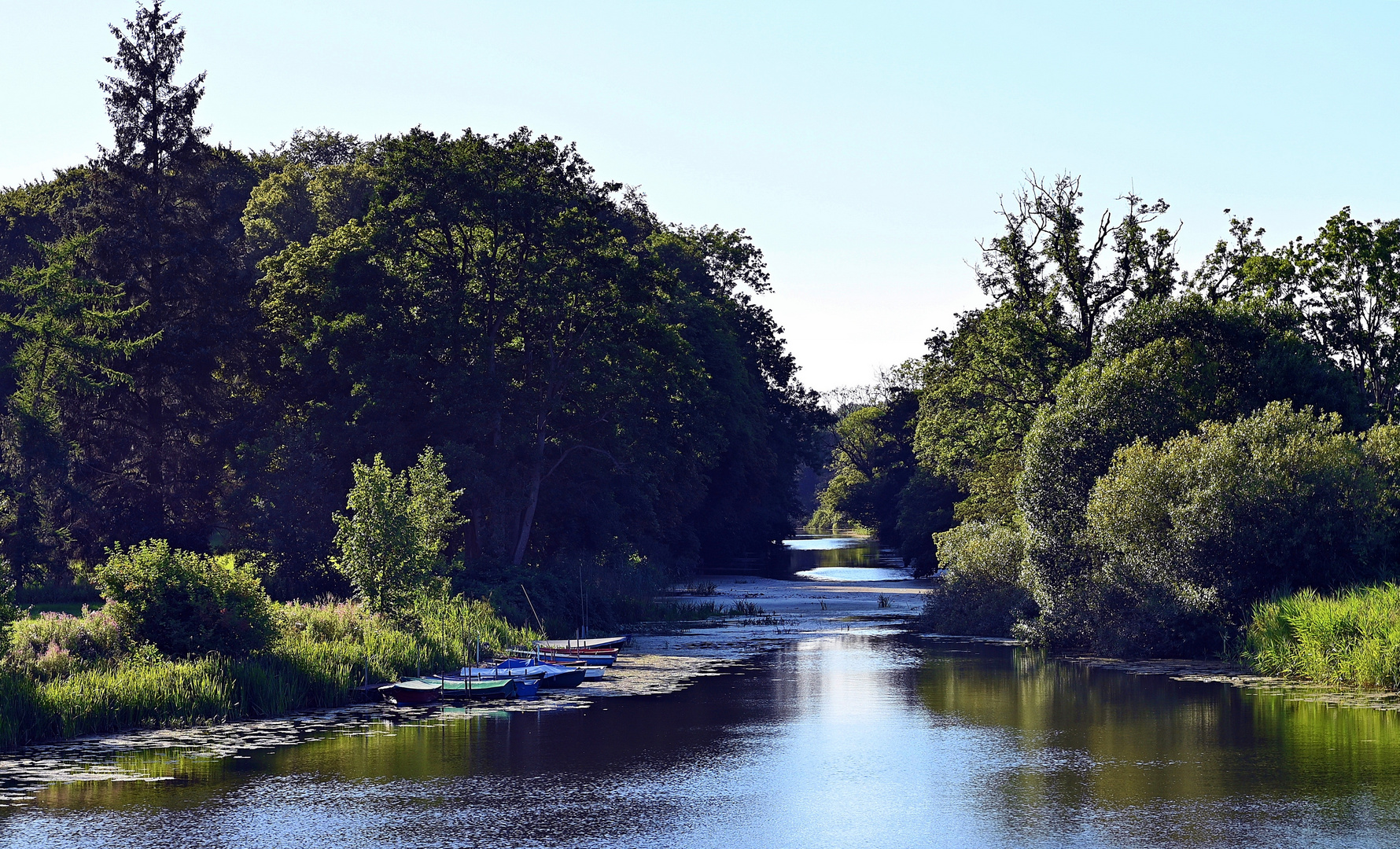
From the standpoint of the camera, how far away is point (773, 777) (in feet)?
74.0

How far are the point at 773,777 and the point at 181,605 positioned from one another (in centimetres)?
1498

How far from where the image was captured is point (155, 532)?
2442 inches

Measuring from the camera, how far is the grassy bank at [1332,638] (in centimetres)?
3189

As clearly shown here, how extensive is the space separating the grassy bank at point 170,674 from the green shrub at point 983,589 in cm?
2289

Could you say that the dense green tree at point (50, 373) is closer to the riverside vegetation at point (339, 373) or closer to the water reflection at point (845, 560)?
the riverside vegetation at point (339, 373)

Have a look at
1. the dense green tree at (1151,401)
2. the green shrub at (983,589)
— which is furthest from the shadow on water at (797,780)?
the green shrub at (983,589)

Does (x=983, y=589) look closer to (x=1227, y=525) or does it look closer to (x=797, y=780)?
(x=1227, y=525)

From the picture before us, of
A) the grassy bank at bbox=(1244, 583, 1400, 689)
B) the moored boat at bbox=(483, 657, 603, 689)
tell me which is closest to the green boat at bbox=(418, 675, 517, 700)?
the moored boat at bbox=(483, 657, 603, 689)

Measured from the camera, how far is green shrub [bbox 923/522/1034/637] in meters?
50.2

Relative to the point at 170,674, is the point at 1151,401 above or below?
above

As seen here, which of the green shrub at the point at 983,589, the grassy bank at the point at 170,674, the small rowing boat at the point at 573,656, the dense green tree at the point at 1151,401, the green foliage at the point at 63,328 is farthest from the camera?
the green foliage at the point at 63,328

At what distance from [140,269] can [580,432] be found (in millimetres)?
22785

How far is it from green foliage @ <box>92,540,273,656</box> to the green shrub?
28205 millimetres

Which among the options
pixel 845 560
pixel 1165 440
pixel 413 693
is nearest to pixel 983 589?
pixel 1165 440
